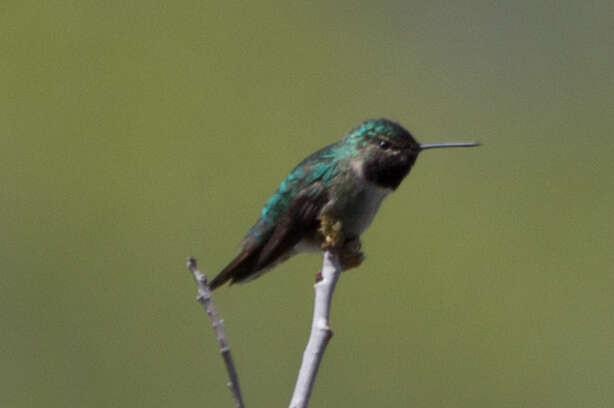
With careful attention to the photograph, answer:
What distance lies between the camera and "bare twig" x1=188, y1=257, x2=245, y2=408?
2.83 metres

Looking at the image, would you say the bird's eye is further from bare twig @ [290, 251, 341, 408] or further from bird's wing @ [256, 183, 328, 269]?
bare twig @ [290, 251, 341, 408]

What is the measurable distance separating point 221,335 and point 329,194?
6.14 feet

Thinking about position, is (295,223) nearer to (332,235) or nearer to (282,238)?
(282,238)

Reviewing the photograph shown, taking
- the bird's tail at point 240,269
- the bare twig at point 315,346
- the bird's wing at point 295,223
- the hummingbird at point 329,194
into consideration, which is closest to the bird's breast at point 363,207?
the hummingbird at point 329,194

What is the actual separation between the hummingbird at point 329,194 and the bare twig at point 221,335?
160 cm

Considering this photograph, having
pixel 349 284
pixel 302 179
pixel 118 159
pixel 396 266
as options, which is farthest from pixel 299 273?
pixel 302 179

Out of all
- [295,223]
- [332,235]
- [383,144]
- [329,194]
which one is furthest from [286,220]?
[332,235]

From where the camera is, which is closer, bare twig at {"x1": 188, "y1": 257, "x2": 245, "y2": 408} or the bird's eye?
bare twig at {"x1": 188, "y1": 257, "x2": 245, "y2": 408}

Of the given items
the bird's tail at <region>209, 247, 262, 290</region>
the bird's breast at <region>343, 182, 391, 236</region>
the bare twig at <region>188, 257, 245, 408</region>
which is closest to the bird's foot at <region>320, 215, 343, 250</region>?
the bird's breast at <region>343, 182, 391, 236</region>

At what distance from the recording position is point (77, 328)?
39.1ft

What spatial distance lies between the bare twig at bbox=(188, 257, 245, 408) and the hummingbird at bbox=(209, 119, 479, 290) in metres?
1.60

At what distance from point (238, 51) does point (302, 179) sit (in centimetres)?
1327

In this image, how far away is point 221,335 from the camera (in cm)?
293

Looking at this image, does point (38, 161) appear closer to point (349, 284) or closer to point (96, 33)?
point (96, 33)
